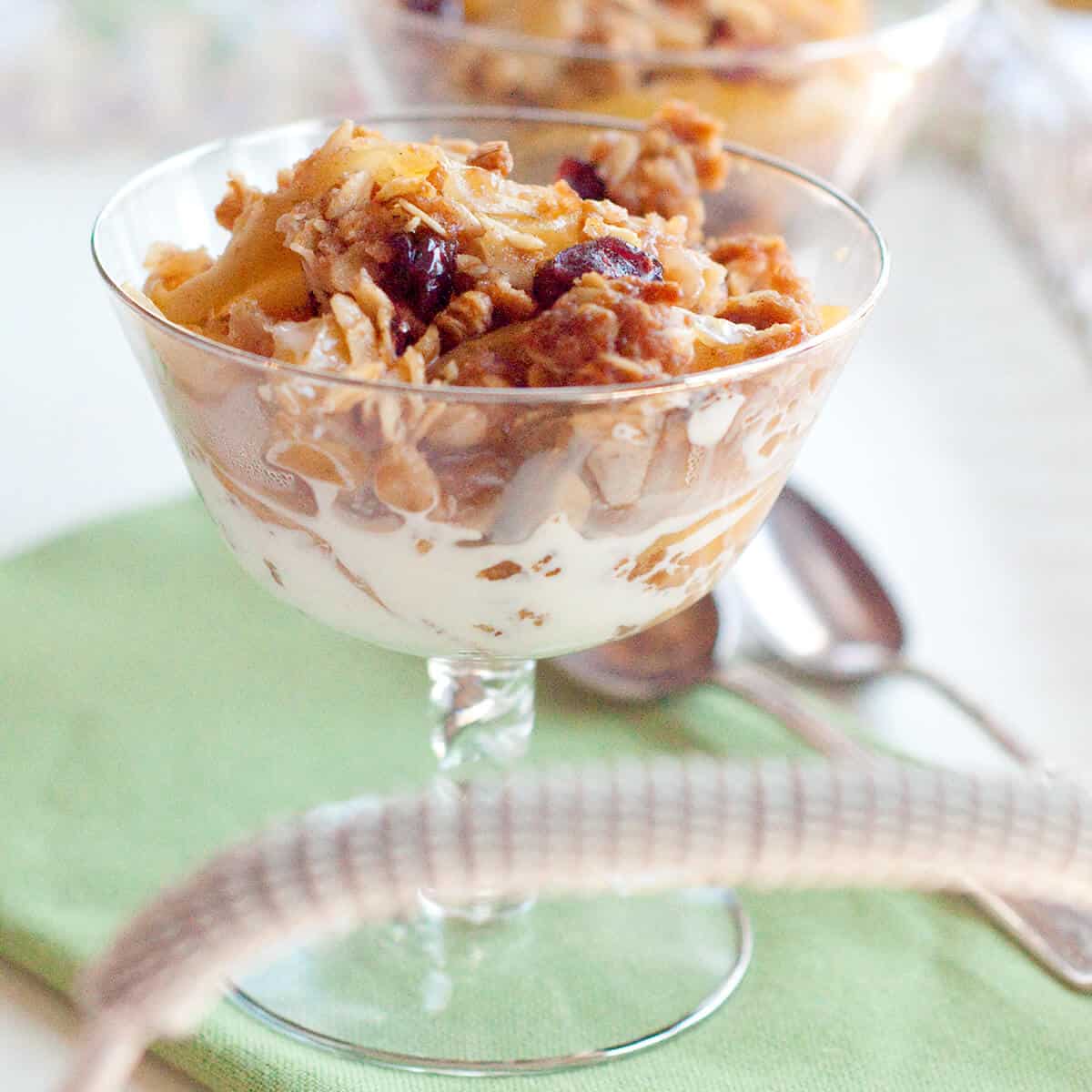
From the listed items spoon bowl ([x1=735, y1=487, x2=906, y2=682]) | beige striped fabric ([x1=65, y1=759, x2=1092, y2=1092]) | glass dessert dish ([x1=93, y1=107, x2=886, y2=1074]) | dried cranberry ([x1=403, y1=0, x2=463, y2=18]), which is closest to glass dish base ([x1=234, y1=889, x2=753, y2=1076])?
glass dessert dish ([x1=93, y1=107, x2=886, y2=1074])

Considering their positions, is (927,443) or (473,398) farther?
(927,443)

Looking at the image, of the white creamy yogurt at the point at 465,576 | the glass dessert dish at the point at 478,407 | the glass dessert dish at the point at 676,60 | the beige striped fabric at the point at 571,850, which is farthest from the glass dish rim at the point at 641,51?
the beige striped fabric at the point at 571,850

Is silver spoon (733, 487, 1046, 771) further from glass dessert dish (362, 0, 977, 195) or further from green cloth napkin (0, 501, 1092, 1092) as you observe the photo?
glass dessert dish (362, 0, 977, 195)

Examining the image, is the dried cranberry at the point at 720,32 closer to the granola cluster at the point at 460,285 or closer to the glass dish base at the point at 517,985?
the granola cluster at the point at 460,285

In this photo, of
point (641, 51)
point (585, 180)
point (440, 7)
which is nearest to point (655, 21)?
point (641, 51)

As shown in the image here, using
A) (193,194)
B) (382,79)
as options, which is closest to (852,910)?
(193,194)

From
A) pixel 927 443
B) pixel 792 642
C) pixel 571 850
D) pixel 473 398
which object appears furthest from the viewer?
pixel 927 443

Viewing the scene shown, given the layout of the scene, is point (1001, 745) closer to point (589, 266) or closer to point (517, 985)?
point (517, 985)

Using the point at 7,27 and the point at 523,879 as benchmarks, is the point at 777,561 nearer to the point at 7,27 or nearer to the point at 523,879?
the point at 523,879
